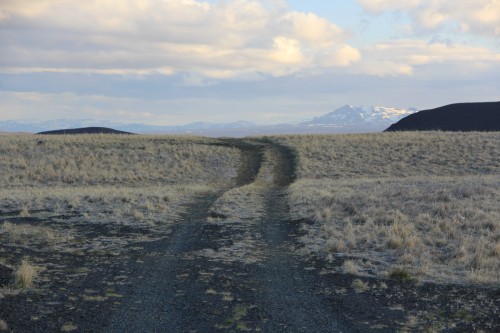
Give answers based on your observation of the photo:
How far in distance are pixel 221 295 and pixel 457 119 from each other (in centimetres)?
7961

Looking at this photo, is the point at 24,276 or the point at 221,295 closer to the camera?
the point at 221,295

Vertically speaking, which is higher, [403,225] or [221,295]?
[403,225]

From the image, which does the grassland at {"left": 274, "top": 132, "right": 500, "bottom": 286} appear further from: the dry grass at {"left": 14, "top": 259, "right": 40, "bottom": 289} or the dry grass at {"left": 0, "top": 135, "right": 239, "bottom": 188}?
the dry grass at {"left": 0, "top": 135, "right": 239, "bottom": 188}

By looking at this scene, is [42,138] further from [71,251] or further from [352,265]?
[352,265]

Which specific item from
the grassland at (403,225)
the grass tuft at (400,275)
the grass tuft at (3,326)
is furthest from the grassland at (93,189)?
the grass tuft at (400,275)

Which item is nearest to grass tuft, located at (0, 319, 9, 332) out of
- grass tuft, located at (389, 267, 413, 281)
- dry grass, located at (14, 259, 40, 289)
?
dry grass, located at (14, 259, 40, 289)

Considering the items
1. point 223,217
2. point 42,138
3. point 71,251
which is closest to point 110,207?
point 223,217

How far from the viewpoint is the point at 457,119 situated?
3223 inches

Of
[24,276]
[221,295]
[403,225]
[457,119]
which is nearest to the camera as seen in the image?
[221,295]

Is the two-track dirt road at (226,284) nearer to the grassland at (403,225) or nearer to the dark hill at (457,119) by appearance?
the grassland at (403,225)

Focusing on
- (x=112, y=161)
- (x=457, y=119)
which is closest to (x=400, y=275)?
(x=112, y=161)

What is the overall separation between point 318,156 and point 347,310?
3199 centimetres

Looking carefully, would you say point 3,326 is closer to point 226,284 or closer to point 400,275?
point 226,284

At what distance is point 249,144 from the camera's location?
44.7 metres
